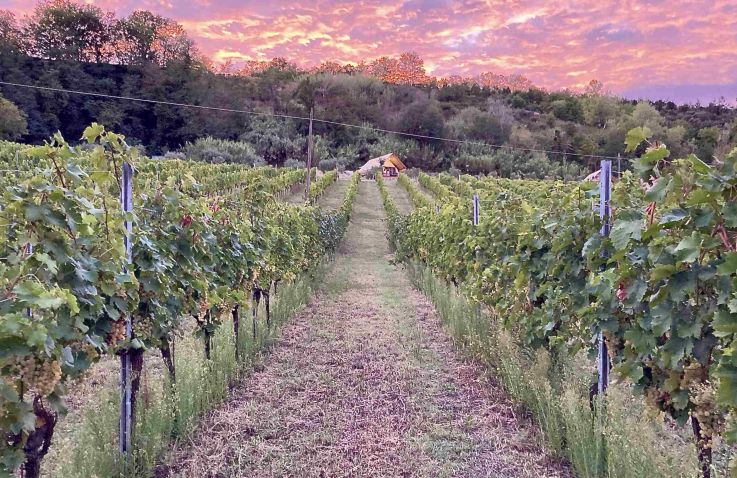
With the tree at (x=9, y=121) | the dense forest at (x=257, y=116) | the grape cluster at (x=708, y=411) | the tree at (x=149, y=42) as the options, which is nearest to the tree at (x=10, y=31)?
the dense forest at (x=257, y=116)

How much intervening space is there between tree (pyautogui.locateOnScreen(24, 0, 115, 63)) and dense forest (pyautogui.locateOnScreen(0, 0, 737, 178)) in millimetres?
126

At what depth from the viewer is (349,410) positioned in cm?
428

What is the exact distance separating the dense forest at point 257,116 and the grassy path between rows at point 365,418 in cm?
4156

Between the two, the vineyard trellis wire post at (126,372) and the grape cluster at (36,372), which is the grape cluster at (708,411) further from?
the vineyard trellis wire post at (126,372)

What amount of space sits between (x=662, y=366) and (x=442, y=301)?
201 inches

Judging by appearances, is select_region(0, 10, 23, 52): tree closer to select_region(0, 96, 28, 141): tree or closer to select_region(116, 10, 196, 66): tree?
select_region(116, 10, 196, 66): tree

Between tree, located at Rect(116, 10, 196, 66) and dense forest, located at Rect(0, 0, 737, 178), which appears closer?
dense forest, located at Rect(0, 0, 737, 178)

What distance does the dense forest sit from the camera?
51.0 metres

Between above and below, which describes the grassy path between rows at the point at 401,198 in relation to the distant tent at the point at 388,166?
below

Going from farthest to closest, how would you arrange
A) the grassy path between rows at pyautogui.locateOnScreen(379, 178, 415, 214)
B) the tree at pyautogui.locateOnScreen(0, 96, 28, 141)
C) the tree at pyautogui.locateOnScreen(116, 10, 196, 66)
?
1. the tree at pyautogui.locateOnScreen(116, 10, 196, 66)
2. the tree at pyautogui.locateOnScreen(0, 96, 28, 141)
3. the grassy path between rows at pyautogui.locateOnScreen(379, 178, 415, 214)

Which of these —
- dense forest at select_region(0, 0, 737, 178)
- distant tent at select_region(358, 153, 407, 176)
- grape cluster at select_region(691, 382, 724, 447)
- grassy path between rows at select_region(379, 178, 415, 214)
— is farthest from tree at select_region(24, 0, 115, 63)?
grape cluster at select_region(691, 382, 724, 447)

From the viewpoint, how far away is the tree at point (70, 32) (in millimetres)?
58938

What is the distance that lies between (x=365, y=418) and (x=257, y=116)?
5898 cm

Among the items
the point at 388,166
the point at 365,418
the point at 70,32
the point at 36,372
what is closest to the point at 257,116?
the point at 388,166
